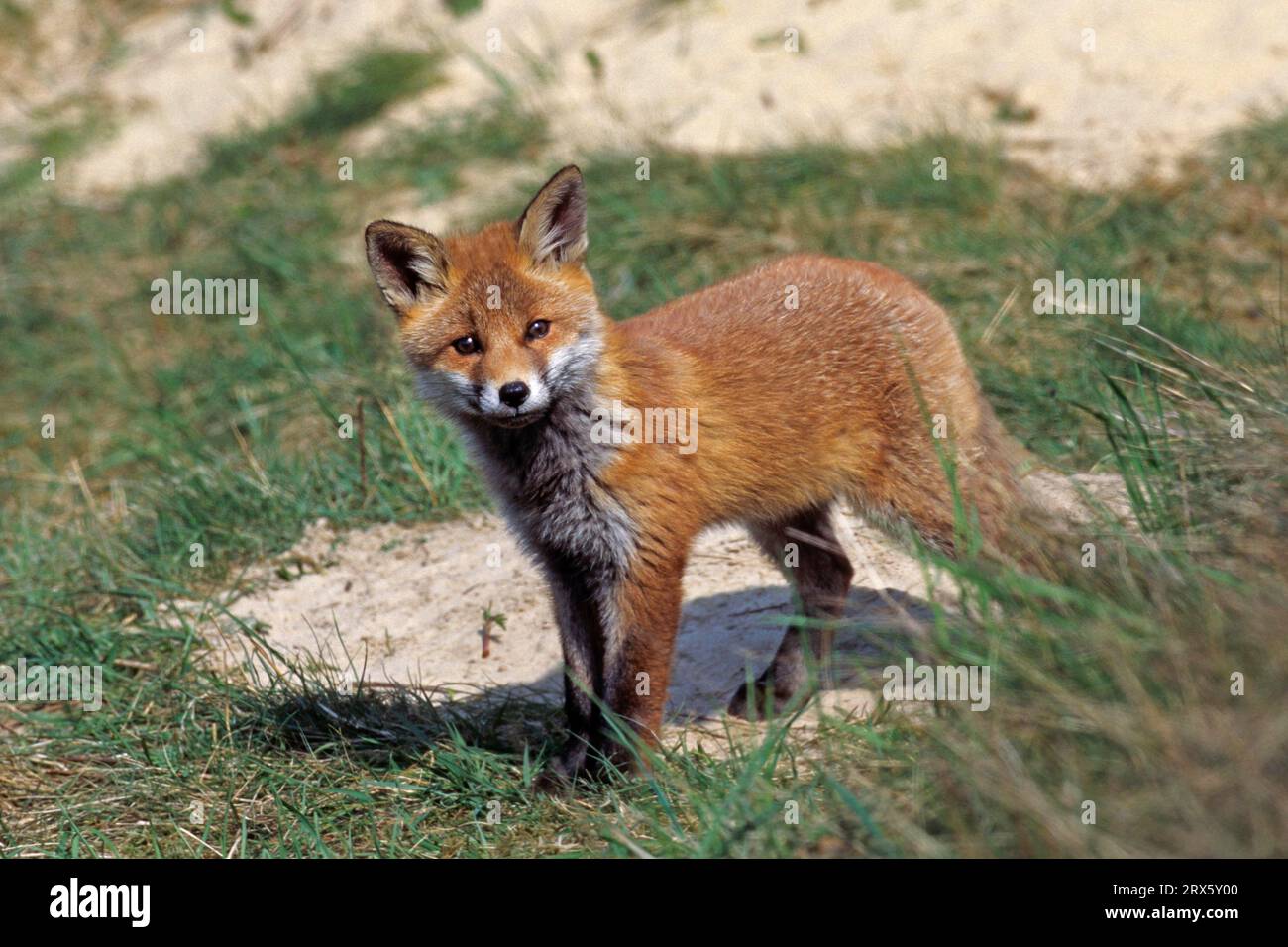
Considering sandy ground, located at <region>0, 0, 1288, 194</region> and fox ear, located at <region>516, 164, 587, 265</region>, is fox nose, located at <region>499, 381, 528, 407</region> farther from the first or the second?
sandy ground, located at <region>0, 0, 1288, 194</region>

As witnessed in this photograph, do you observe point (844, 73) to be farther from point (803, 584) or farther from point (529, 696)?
point (529, 696)

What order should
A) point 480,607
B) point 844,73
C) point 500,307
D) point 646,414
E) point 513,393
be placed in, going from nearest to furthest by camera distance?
point 513,393 → point 500,307 → point 646,414 → point 480,607 → point 844,73

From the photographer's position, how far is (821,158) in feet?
26.0

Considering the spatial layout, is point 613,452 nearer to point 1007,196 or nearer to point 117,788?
point 117,788

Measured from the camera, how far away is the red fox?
418cm

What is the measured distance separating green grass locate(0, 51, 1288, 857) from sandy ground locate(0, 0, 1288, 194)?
346 mm

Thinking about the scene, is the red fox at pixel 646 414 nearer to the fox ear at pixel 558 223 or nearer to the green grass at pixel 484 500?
the fox ear at pixel 558 223

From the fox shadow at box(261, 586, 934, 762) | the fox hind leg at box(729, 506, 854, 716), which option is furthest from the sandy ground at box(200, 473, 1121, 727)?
the fox hind leg at box(729, 506, 854, 716)

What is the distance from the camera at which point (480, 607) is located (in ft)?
17.7

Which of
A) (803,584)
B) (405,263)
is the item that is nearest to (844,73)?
(803,584)

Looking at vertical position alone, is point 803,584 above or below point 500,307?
below

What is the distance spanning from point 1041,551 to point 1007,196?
15.7 feet

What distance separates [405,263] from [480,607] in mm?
1584

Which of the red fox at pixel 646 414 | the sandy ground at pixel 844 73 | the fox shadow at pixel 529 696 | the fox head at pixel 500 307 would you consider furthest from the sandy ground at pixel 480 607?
the sandy ground at pixel 844 73
